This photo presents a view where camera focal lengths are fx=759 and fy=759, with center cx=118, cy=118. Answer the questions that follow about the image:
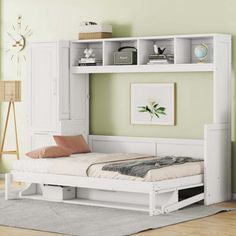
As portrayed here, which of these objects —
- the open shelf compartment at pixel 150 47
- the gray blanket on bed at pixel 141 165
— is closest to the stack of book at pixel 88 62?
the open shelf compartment at pixel 150 47

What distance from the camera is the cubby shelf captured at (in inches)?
290

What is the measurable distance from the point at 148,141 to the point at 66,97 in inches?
39.2

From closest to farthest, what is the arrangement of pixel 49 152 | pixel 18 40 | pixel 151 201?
1. pixel 151 201
2. pixel 49 152
3. pixel 18 40

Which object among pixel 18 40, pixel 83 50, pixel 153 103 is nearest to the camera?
pixel 153 103

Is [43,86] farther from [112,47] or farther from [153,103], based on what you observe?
[153,103]

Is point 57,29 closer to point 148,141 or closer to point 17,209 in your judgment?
point 148,141

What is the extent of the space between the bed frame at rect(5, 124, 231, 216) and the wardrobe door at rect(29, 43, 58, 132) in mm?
739

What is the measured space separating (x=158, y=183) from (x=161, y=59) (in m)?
1.53

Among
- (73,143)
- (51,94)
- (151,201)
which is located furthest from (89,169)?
(51,94)

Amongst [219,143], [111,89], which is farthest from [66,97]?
[219,143]

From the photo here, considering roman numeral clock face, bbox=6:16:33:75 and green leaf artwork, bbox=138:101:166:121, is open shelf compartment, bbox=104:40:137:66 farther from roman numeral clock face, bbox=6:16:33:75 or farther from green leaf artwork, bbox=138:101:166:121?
roman numeral clock face, bbox=6:16:33:75

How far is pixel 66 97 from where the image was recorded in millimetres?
8070

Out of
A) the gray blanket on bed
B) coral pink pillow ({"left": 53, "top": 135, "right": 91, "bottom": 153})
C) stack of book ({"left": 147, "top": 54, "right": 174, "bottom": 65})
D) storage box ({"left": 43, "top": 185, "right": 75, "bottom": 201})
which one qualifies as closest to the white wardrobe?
coral pink pillow ({"left": 53, "top": 135, "right": 91, "bottom": 153})

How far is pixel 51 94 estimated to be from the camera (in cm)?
802
